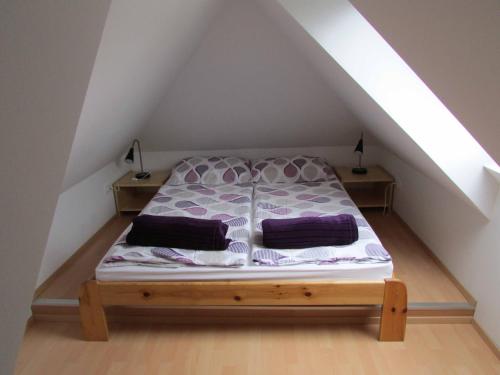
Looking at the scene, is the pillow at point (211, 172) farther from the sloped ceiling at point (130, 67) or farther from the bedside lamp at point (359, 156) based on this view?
the bedside lamp at point (359, 156)

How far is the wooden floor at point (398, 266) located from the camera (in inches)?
93.0

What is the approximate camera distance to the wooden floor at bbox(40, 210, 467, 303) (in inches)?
93.0

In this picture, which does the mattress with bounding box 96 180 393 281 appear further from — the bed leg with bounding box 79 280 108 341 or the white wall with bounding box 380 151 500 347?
the white wall with bounding box 380 151 500 347

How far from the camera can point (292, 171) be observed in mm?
3492

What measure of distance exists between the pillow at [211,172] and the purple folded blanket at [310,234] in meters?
1.40

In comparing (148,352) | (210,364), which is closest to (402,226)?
(210,364)

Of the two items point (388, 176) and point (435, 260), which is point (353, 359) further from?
point (388, 176)

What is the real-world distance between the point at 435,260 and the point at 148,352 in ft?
7.37

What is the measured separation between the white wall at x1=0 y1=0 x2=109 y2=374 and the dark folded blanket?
147 centimetres

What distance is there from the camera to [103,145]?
2.75 metres

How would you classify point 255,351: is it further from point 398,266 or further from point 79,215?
point 79,215

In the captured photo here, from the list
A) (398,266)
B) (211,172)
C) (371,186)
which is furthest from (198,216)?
(371,186)

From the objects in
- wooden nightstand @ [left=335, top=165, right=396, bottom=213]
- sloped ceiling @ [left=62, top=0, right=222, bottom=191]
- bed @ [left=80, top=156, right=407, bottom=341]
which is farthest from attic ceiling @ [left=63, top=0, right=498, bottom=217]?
bed @ [left=80, top=156, right=407, bottom=341]

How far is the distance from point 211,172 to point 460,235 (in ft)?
7.31
